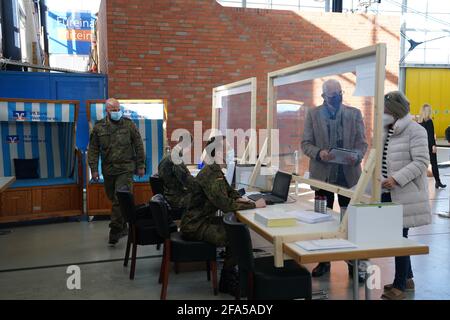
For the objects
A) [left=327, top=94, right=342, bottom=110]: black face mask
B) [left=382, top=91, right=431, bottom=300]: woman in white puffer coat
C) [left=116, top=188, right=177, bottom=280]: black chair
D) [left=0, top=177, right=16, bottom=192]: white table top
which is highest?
[left=327, top=94, right=342, bottom=110]: black face mask

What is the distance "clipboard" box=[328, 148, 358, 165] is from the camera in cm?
316

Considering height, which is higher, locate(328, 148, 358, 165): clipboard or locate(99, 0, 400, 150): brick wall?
locate(99, 0, 400, 150): brick wall

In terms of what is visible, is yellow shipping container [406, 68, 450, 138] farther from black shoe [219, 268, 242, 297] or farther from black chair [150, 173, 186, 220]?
black shoe [219, 268, 242, 297]

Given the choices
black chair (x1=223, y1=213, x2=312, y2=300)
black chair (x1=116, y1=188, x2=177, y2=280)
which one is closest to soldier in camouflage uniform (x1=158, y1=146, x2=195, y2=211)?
black chair (x1=116, y1=188, x2=177, y2=280)

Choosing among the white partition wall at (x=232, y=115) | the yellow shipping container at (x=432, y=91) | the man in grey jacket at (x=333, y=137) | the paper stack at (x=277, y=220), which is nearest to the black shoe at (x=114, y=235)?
the white partition wall at (x=232, y=115)

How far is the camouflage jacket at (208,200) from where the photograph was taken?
3193 mm

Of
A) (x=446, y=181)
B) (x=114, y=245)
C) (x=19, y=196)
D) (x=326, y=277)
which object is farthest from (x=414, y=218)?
(x=446, y=181)

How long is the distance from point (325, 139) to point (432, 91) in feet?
58.0

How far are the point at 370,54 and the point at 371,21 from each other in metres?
6.72

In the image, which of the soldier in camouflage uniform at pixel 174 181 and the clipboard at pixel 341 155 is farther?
the soldier in camouflage uniform at pixel 174 181

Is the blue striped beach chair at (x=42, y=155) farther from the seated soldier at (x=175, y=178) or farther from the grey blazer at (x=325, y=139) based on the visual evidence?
the grey blazer at (x=325, y=139)

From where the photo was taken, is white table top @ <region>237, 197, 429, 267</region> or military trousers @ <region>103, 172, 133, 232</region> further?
military trousers @ <region>103, 172, 133, 232</region>

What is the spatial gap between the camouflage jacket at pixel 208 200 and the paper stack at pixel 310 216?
42 cm

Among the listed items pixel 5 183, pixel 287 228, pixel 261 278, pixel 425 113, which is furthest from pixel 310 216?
pixel 425 113
